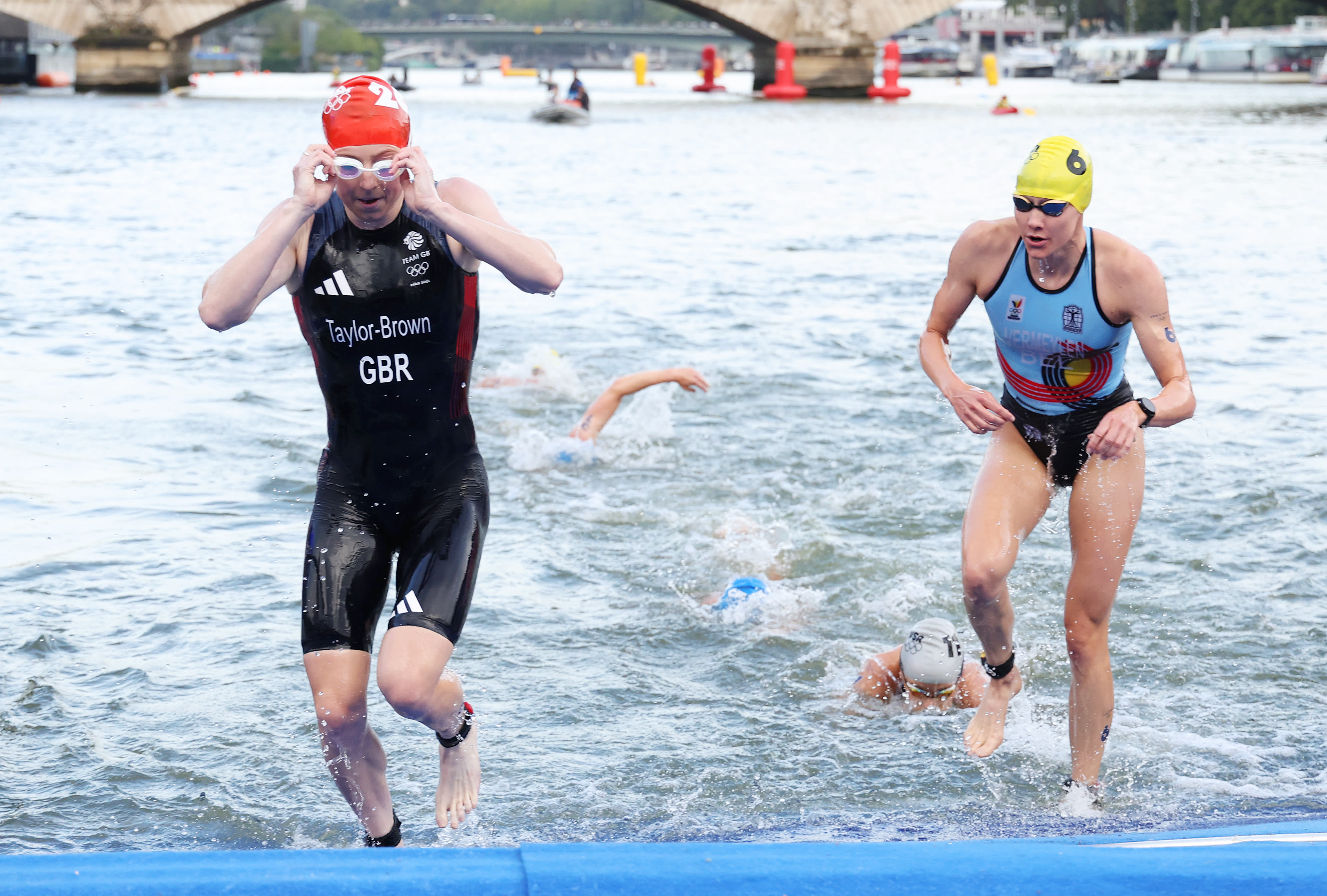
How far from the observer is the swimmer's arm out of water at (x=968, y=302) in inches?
207

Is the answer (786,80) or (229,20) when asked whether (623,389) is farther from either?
(229,20)

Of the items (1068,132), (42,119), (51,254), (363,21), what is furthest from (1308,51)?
(363,21)

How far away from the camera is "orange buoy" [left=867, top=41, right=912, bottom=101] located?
69250mm

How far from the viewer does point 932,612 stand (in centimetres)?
816

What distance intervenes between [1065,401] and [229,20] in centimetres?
6964

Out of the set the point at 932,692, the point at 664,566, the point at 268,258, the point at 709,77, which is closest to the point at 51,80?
the point at 709,77

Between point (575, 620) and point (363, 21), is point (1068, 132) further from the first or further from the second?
point (363, 21)

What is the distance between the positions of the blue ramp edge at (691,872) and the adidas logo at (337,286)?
188 cm

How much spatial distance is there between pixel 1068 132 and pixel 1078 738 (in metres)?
41.6

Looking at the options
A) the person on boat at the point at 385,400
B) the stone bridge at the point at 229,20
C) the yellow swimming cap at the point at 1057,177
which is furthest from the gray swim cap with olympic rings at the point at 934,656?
the stone bridge at the point at 229,20

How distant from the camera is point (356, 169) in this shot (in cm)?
423

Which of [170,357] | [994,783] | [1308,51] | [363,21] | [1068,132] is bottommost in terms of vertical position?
[994,783]

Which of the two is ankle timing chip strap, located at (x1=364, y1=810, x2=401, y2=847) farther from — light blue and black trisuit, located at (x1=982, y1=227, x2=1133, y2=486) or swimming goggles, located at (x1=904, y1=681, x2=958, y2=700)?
light blue and black trisuit, located at (x1=982, y1=227, x2=1133, y2=486)

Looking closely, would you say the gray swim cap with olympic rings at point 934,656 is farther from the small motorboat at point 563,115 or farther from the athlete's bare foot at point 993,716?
the small motorboat at point 563,115
